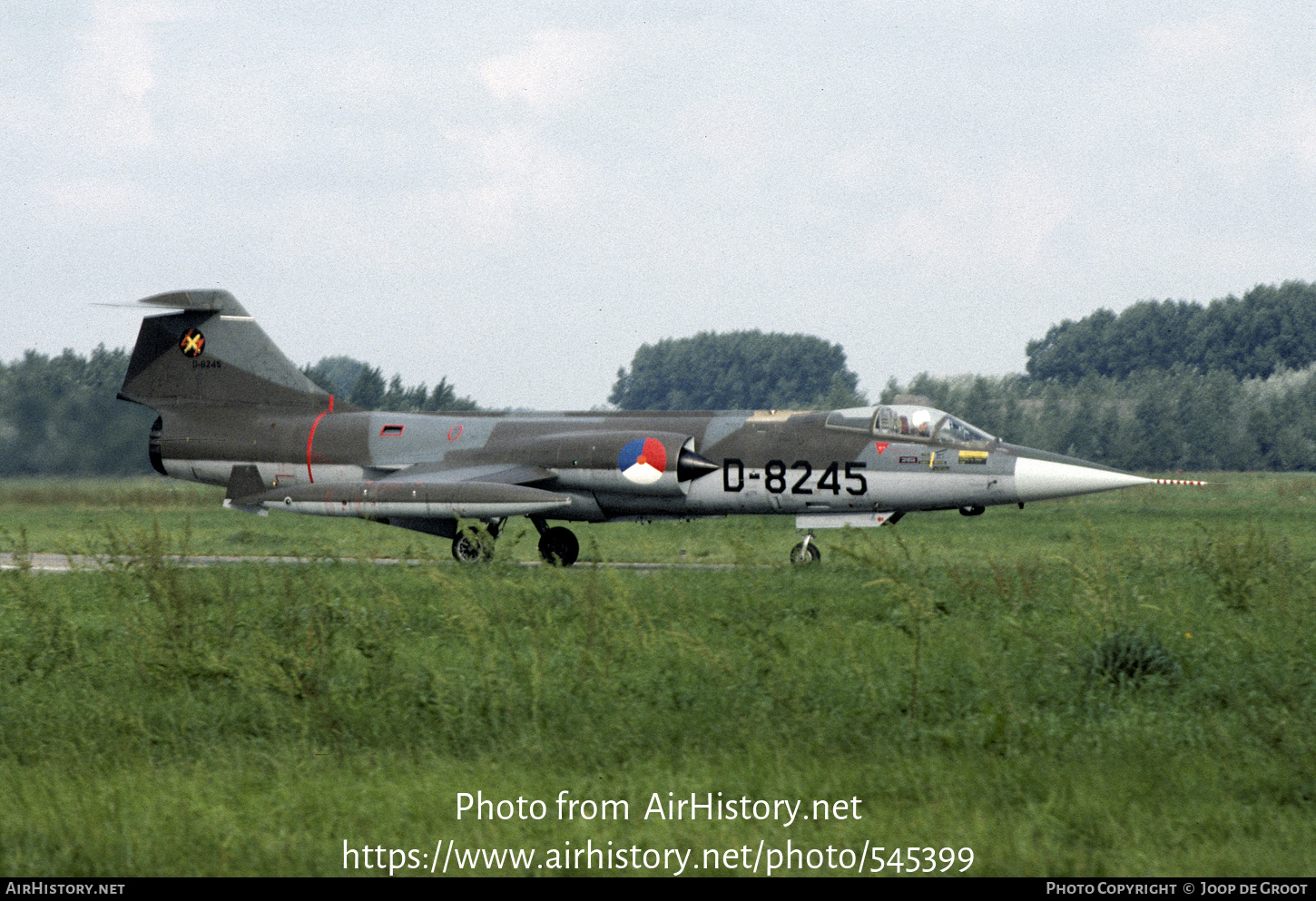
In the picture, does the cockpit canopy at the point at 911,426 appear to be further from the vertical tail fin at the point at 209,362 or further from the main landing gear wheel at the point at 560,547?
the vertical tail fin at the point at 209,362

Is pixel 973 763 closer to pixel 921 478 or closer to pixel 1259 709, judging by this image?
pixel 1259 709

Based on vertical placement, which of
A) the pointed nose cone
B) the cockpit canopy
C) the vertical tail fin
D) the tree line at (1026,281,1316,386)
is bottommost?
the pointed nose cone

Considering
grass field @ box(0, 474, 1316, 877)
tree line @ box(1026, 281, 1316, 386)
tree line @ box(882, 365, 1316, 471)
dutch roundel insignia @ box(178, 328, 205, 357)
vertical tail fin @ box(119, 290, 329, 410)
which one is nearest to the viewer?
grass field @ box(0, 474, 1316, 877)

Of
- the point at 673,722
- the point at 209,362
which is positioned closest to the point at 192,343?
the point at 209,362

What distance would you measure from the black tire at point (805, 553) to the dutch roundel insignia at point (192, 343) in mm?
11610

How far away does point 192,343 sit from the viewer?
2347 centimetres

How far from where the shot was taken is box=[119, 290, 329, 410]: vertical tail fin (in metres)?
23.1

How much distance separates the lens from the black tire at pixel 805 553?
1855 centimetres

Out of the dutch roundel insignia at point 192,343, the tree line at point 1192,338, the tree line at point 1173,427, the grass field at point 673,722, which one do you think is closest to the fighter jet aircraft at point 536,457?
the dutch roundel insignia at point 192,343

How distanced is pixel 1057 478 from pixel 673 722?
38.1 feet

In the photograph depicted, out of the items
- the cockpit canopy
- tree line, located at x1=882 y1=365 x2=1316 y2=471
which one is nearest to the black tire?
the cockpit canopy

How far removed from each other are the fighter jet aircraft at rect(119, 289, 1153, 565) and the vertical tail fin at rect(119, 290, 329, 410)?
0.10 ft

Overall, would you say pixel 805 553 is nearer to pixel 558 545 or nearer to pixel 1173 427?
pixel 558 545

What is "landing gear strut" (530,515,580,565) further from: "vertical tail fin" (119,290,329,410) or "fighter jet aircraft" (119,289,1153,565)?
"vertical tail fin" (119,290,329,410)
